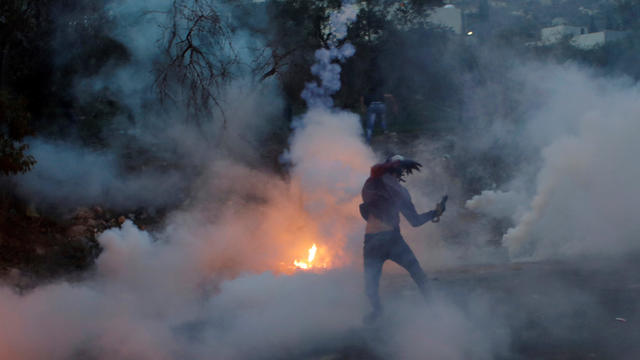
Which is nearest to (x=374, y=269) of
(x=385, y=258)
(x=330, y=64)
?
(x=385, y=258)

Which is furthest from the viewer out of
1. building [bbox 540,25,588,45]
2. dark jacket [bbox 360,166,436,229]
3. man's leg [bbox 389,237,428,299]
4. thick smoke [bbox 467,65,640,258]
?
building [bbox 540,25,588,45]

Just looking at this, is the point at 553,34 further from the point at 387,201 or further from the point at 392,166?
the point at 387,201

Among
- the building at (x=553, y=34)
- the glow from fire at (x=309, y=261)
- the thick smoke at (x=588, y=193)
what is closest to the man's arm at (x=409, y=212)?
the glow from fire at (x=309, y=261)

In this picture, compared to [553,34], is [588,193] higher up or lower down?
lower down

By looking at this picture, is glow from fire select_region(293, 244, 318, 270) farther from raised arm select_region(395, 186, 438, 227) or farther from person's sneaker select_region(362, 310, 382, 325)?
raised arm select_region(395, 186, 438, 227)

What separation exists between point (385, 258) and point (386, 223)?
1.08 feet

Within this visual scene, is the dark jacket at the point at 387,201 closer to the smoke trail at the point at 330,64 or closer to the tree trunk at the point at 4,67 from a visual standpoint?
the smoke trail at the point at 330,64

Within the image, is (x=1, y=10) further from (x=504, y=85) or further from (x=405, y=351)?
(x=504, y=85)

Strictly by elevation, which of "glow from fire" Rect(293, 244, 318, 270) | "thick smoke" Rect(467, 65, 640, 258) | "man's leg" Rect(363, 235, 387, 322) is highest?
"thick smoke" Rect(467, 65, 640, 258)

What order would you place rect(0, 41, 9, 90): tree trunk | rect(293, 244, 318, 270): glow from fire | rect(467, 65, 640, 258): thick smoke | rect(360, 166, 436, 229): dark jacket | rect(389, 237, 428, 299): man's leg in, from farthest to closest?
rect(467, 65, 640, 258): thick smoke
rect(0, 41, 9, 90): tree trunk
rect(293, 244, 318, 270): glow from fire
rect(360, 166, 436, 229): dark jacket
rect(389, 237, 428, 299): man's leg

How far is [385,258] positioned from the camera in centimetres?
582

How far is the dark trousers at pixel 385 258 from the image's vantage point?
18.9ft

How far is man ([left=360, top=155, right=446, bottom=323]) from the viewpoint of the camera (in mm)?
5781

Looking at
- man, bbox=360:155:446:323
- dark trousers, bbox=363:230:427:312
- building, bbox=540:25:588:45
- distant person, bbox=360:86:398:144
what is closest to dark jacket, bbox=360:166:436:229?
man, bbox=360:155:446:323
